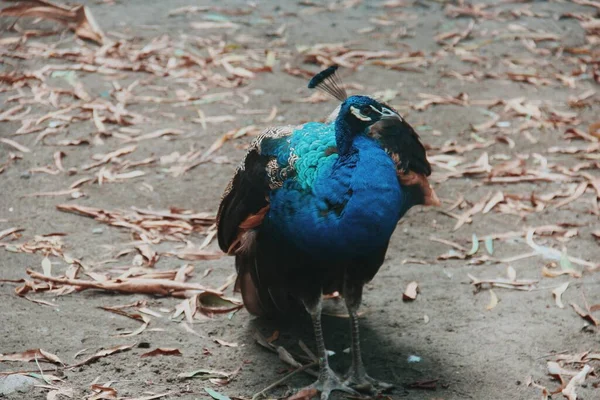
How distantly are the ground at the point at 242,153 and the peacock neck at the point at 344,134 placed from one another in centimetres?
115

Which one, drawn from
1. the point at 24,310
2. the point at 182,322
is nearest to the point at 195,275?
the point at 182,322

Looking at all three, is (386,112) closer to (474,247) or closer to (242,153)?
(474,247)

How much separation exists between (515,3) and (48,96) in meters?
5.31

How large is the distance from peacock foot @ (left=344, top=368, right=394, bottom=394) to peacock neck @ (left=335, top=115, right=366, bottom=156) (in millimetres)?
1066

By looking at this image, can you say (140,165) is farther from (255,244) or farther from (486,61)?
(486,61)

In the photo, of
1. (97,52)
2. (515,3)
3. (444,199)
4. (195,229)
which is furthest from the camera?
(515,3)

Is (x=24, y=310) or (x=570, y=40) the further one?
(x=570, y=40)

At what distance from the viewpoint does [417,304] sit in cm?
442

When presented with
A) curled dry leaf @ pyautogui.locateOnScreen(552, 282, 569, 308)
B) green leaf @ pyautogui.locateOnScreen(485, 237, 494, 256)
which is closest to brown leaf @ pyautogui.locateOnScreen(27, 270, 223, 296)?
green leaf @ pyautogui.locateOnScreen(485, 237, 494, 256)

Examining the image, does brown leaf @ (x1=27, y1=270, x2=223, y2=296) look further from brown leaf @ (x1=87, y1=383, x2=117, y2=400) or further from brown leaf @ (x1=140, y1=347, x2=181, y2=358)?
brown leaf @ (x1=87, y1=383, x2=117, y2=400)

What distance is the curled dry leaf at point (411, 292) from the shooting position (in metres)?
4.45

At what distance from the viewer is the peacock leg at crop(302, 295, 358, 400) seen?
378 centimetres

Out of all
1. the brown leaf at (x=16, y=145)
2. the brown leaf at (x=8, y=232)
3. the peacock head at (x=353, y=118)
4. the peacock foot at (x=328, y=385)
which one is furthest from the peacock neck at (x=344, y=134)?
Answer: the brown leaf at (x=16, y=145)

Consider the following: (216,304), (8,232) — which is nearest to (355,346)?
(216,304)
